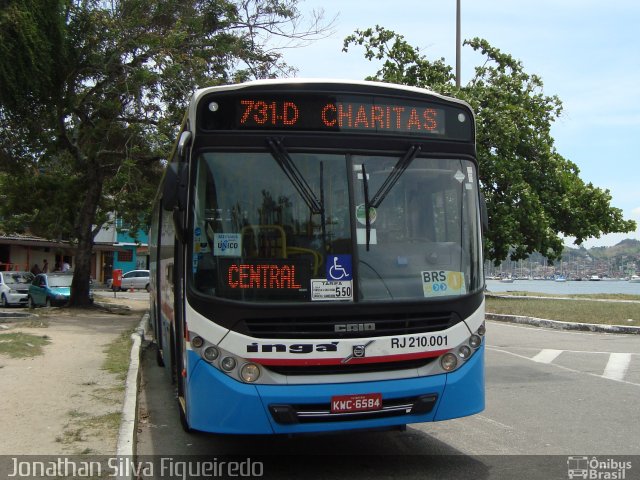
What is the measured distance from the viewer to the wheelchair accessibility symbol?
17.1 feet

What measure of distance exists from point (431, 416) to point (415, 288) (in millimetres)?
1059

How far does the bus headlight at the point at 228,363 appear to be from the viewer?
16.4 feet

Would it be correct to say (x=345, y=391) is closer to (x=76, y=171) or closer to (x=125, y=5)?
(x=125, y=5)

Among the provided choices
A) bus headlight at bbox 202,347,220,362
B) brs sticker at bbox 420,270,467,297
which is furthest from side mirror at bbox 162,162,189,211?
brs sticker at bbox 420,270,467,297

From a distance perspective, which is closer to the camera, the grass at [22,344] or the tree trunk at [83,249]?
the grass at [22,344]

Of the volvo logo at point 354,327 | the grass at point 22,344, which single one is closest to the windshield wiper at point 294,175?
the volvo logo at point 354,327

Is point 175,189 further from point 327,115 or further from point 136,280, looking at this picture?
point 136,280

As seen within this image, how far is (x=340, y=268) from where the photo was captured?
523 cm

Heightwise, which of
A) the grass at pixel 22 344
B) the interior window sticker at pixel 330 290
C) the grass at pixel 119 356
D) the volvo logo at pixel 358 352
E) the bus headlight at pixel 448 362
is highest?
the interior window sticker at pixel 330 290

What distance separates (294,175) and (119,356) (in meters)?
7.42

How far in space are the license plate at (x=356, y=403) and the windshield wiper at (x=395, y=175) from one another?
1531mm

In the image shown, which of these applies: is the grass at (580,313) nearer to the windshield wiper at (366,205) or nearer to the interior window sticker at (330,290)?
the windshield wiper at (366,205)

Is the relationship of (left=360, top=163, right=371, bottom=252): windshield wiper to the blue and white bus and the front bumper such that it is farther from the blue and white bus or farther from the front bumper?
the front bumper

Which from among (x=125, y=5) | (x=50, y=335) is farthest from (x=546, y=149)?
(x=50, y=335)
